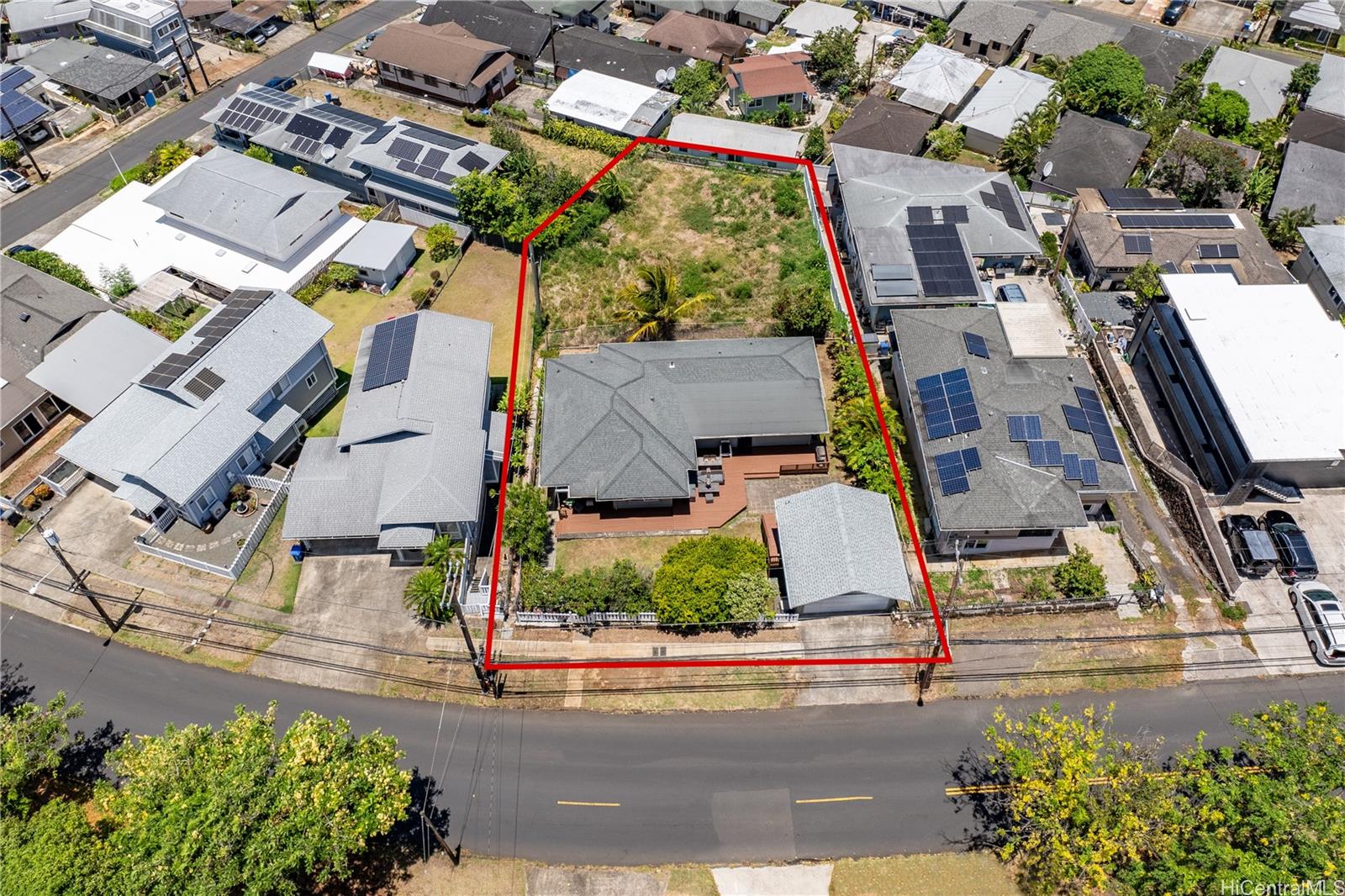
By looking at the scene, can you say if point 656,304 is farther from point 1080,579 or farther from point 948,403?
point 1080,579

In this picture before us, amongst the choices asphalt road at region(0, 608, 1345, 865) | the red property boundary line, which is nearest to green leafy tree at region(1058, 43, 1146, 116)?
the red property boundary line

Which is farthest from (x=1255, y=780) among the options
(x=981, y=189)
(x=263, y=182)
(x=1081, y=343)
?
(x=263, y=182)

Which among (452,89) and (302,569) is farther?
(452,89)

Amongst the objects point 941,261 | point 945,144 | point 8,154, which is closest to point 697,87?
point 945,144

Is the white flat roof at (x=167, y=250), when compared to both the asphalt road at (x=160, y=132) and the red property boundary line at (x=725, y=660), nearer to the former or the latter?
the asphalt road at (x=160, y=132)

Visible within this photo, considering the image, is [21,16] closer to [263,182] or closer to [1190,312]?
[263,182]

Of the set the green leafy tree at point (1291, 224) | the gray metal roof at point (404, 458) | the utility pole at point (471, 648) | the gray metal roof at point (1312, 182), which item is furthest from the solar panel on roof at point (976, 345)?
the gray metal roof at point (1312, 182)

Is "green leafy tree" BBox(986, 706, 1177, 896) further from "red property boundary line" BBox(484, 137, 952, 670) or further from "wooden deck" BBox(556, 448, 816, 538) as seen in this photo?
"wooden deck" BBox(556, 448, 816, 538)
